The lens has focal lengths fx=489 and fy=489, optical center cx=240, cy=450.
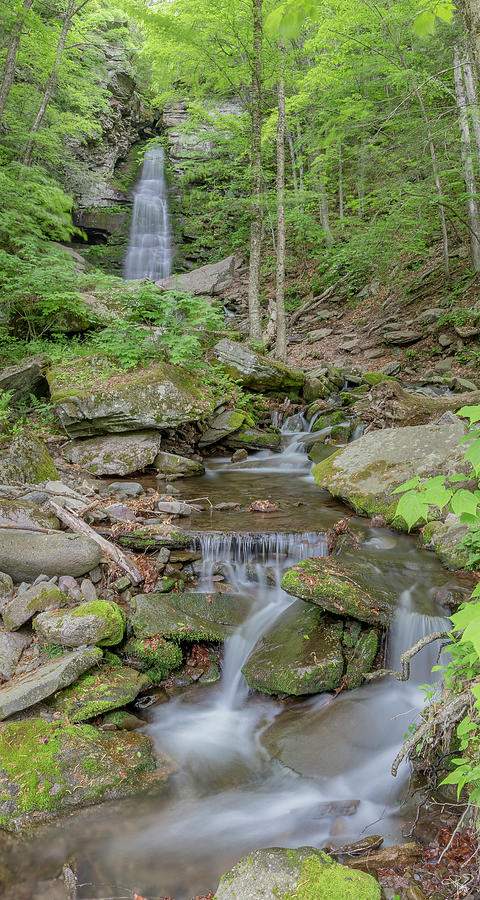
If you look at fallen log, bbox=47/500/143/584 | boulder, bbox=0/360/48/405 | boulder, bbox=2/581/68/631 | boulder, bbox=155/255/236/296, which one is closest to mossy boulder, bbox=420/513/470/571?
fallen log, bbox=47/500/143/584

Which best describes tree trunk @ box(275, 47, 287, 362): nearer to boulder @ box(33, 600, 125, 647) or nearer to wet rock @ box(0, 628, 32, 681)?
boulder @ box(33, 600, 125, 647)

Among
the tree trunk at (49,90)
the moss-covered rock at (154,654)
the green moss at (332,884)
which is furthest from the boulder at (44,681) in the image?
the tree trunk at (49,90)

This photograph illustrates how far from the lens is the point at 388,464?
250 inches

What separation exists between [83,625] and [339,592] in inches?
85.0

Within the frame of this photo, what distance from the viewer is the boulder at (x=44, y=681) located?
11.4 feet

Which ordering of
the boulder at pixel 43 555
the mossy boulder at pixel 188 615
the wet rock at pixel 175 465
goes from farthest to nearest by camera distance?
1. the wet rock at pixel 175 465
2. the boulder at pixel 43 555
3. the mossy boulder at pixel 188 615

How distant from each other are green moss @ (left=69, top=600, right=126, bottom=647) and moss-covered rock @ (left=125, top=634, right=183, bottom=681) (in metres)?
0.17

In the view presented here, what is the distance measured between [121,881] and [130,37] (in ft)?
112

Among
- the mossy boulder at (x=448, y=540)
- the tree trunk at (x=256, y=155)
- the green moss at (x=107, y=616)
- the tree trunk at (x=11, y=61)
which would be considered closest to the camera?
the green moss at (x=107, y=616)

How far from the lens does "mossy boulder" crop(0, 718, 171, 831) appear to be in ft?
9.84

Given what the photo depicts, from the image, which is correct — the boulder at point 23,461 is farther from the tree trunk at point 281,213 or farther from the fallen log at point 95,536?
the tree trunk at point 281,213

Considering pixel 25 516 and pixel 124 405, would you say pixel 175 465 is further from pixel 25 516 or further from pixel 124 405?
pixel 25 516

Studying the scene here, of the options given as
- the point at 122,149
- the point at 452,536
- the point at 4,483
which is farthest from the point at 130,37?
the point at 452,536

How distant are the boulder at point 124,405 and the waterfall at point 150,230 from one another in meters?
13.0
